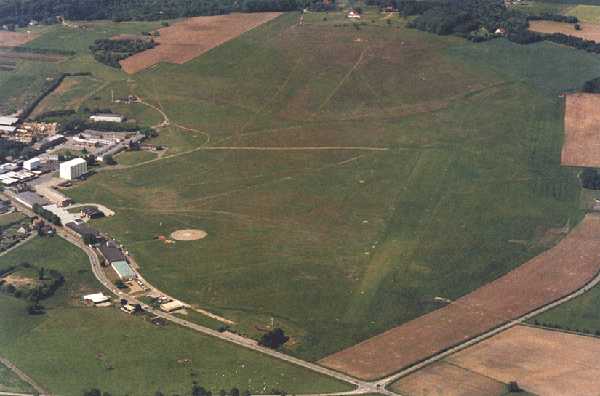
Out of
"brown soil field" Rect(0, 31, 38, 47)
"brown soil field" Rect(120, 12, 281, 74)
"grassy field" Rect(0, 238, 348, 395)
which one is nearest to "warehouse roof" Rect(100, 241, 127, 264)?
"grassy field" Rect(0, 238, 348, 395)

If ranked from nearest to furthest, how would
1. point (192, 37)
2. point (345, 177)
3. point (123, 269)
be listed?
point (123, 269) < point (345, 177) < point (192, 37)

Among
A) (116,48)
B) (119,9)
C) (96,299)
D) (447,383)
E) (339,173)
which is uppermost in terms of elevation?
(119,9)

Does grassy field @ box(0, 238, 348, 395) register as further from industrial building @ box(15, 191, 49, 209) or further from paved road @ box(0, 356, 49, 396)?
industrial building @ box(15, 191, 49, 209)

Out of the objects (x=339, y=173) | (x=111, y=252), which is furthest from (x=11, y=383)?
(x=339, y=173)

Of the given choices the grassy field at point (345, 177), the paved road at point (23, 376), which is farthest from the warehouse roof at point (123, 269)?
the paved road at point (23, 376)

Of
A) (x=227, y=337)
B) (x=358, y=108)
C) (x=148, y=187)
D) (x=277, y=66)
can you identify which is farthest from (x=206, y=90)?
(x=227, y=337)

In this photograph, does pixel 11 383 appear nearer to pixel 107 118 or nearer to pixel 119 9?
pixel 107 118

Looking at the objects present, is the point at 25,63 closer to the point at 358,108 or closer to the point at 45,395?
the point at 358,108

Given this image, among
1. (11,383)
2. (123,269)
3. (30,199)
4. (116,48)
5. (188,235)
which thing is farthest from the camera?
(116,48)

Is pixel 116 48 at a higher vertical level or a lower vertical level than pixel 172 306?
higher

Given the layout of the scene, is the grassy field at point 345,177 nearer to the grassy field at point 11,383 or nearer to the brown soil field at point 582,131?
the brown soil field at point 582,131
